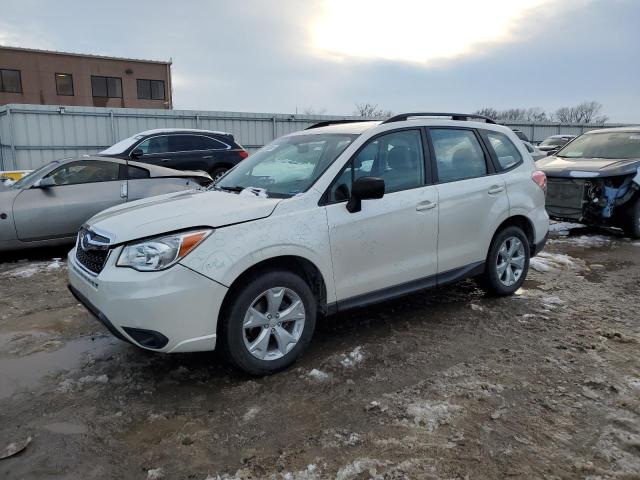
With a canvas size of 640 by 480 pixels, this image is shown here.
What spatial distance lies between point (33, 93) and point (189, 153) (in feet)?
97.9

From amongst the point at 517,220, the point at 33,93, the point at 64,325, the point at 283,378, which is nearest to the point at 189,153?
the point at 64,325

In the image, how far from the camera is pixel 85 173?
7.09 m

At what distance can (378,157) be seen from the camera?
4.14m

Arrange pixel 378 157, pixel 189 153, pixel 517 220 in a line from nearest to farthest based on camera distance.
A: pixel 378 157
pixel 517 220
pixel 189 153

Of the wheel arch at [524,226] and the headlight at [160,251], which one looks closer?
the headlight at [160,251]

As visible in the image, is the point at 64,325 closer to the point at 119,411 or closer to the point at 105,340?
the point at 105,340

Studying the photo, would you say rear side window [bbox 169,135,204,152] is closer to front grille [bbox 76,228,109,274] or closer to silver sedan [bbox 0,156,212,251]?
silver sedan [bbox 0,156,212,251]

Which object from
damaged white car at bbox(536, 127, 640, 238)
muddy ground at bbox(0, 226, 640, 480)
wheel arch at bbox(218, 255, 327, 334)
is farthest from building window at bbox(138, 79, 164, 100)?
wheel arch at bbox(218, 255, 327, 334)

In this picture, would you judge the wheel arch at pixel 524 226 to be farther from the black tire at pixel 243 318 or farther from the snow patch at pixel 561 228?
the snow patch at pixel 561 228

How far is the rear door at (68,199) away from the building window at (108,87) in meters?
34.0

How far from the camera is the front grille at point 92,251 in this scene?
3408 millimetres

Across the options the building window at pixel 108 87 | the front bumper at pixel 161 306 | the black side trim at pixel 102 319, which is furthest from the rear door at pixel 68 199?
the building window at pixel 108 87

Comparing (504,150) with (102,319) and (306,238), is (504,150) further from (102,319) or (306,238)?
(102,319)

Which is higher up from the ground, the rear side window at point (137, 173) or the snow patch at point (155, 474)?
the rear side window at point (137, 173)
